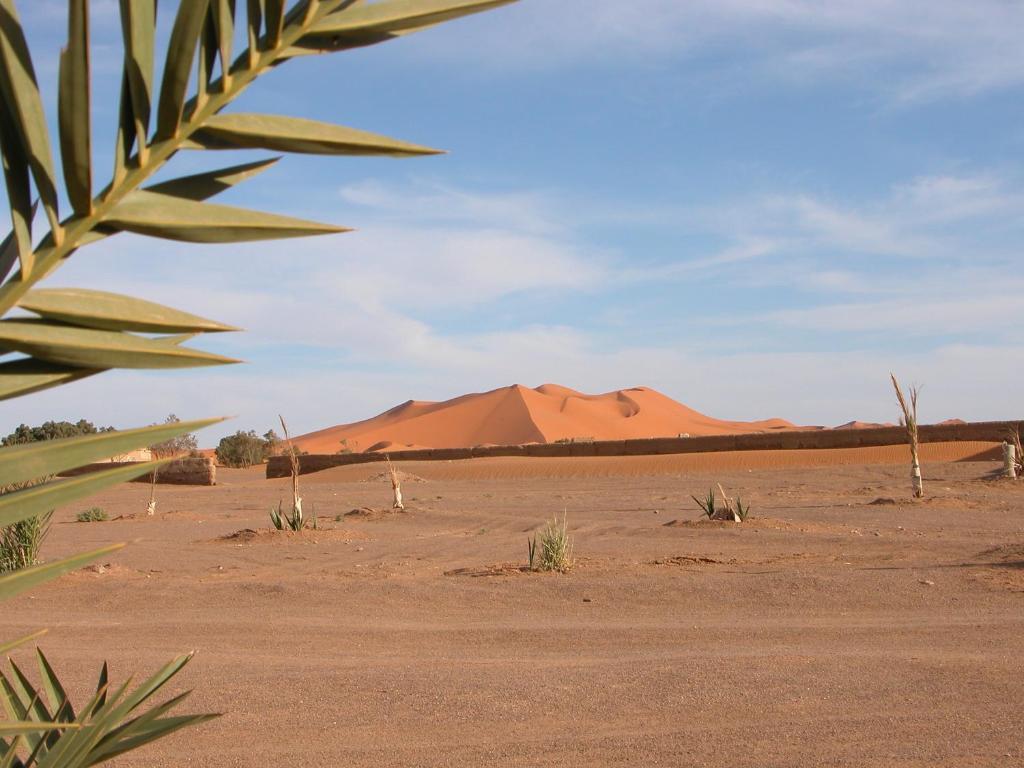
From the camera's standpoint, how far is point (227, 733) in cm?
604

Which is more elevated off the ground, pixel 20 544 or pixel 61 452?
pixel 61 452

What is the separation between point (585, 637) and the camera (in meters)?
8.95

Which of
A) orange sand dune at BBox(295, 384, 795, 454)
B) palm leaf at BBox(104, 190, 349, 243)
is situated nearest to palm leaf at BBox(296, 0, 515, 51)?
palm leaf at BBox(104, 190, 349, 243)

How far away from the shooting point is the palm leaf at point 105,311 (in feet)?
3.39

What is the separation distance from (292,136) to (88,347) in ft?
0.98

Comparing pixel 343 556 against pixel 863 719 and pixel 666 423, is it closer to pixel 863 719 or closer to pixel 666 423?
pixel 863 719

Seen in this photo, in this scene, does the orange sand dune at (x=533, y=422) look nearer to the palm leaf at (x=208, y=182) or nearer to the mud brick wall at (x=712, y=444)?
the mud brick wall at (x=712, y=444)

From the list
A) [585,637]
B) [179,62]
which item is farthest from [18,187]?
[585,637]

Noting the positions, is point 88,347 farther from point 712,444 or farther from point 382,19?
point 712,444

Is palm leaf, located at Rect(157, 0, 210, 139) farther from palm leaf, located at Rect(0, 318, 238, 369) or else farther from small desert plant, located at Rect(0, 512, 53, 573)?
small desert plant, located at Rect(0, 512, 53, 573)

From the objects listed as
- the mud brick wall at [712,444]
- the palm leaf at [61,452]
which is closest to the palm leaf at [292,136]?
the palm leaf at [61,452]

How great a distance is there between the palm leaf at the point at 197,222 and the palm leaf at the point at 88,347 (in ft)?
0.37

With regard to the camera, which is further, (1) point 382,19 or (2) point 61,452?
(1) point 382,19

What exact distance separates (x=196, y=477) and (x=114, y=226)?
39081mm
